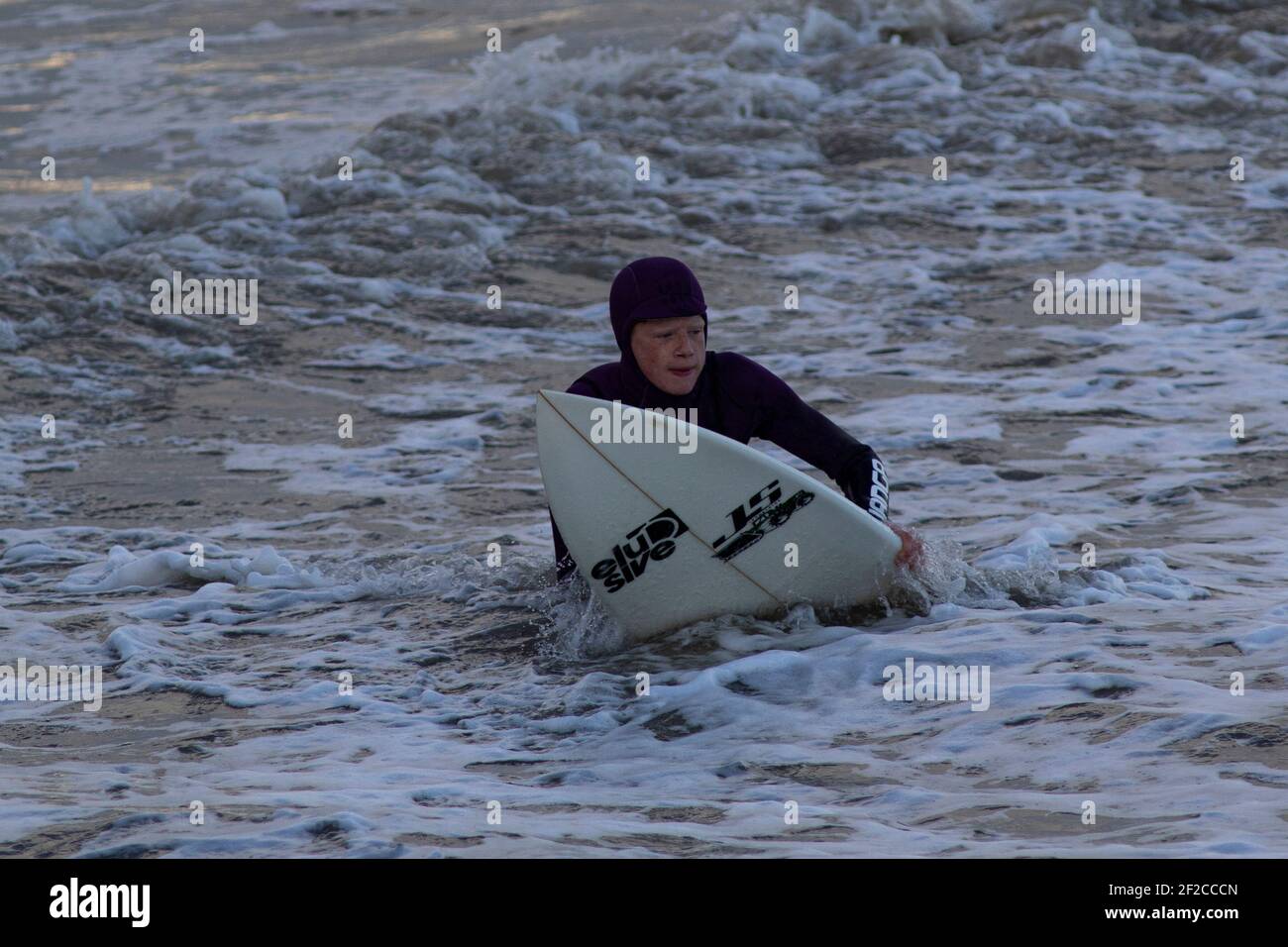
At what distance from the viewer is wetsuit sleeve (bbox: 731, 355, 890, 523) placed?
5547mm

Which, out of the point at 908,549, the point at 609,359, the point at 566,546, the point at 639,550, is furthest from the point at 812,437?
the point at 609,359

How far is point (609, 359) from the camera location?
9.74 m

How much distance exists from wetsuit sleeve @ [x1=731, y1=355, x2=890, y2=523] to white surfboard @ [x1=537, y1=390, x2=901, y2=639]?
162mm

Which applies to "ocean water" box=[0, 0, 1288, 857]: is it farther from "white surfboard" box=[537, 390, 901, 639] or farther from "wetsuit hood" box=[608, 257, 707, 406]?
"wetsuit hood" box=[608, 257, 707, 406]

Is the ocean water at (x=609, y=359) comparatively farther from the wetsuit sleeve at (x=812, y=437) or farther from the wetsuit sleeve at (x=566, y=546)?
the wetsuit sleeve at (x=812, y=437)

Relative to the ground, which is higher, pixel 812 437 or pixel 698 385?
pixel 698 385

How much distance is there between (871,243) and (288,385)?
4.69 m

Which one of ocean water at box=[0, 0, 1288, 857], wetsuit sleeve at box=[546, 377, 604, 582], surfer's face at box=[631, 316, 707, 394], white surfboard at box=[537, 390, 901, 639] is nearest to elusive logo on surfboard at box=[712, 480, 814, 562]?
white surfboard at box=[537, 390, 901, 639]

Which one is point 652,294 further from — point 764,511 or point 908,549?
point 908,549

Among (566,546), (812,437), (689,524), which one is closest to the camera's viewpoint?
(689,524)

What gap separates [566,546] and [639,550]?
27 centimetres

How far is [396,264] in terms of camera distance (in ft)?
38.4

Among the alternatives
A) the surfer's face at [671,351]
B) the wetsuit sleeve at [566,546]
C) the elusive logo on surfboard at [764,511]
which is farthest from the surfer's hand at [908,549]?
the wetsuit sleeve at [566,546]
